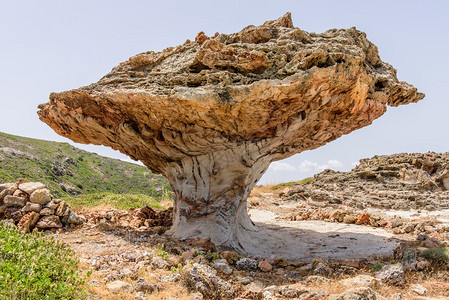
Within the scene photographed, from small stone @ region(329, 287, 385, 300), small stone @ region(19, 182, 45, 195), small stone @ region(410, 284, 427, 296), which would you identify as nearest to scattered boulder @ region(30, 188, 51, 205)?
small stone @ region(19, 182, 45, 195)

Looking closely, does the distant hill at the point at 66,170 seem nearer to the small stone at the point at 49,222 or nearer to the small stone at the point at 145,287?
the small stone at the point at 49,222

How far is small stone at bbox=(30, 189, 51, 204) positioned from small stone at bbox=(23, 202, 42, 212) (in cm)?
10

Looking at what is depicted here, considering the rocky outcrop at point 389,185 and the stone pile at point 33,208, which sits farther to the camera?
the rocky outcrop at point 389,185

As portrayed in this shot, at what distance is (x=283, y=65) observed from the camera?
21.6 ft

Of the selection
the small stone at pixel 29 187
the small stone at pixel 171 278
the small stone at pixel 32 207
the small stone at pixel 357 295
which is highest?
the small stone at pixel 29 187

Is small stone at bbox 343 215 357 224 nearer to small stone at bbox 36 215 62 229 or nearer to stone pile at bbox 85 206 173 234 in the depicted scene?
stone pile at bbox 85 206 173 234

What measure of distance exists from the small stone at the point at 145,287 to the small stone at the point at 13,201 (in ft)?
15.9

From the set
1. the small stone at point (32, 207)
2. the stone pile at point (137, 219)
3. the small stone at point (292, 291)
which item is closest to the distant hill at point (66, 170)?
the stone pile at point (137, 219)

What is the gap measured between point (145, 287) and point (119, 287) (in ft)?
1.11

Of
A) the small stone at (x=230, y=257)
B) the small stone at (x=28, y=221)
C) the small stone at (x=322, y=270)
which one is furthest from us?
the small stone at (x=28, y=221)

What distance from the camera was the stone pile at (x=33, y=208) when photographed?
23.3 ft

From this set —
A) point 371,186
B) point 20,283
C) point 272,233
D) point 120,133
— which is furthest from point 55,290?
point 371,186

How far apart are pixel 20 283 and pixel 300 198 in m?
15.1

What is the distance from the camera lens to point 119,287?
4020mm
